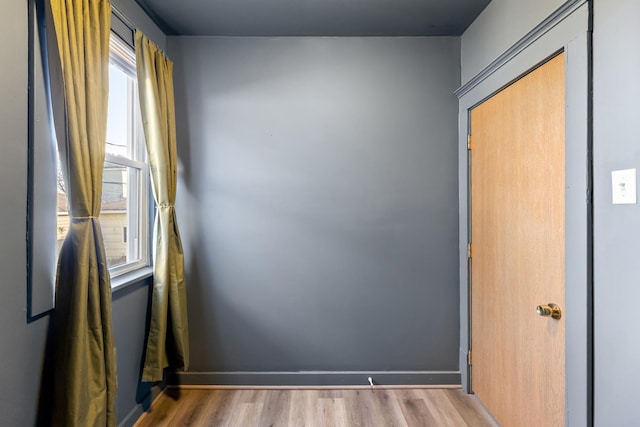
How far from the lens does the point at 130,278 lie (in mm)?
1924

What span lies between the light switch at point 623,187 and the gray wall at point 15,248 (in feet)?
6.90

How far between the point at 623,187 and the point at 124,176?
2.44 m

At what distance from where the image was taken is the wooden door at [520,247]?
58.4 inches

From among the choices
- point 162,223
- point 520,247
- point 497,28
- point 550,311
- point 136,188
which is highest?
point 497,28

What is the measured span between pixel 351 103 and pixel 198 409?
2.31 m

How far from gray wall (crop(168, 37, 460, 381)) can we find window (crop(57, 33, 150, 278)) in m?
0.29

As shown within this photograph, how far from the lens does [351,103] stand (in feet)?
7.91

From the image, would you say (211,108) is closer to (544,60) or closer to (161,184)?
(161,184)

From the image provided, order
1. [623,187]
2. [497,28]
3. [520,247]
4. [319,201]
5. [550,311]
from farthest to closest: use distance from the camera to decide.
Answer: [319,201] → [497,28] → [520,247] → [550,311] → [623,187]

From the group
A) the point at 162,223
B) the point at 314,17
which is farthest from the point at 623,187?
the point at 162,223

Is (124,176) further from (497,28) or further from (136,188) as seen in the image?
(497,28)

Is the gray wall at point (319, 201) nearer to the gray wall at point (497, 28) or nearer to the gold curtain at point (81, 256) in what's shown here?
the gray wall at point (497, 28)

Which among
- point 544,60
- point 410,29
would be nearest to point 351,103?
point 410,29

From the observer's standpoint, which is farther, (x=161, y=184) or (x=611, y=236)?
(x=161, y=184)
